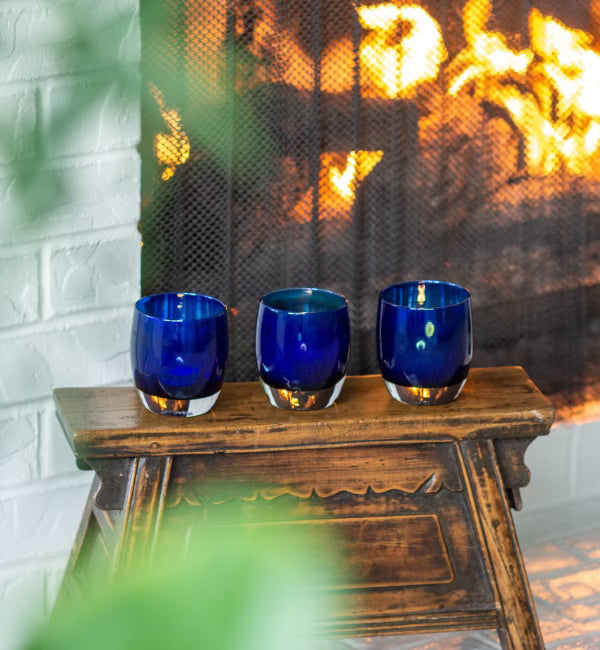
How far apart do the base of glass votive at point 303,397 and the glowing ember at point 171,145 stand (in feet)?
1.21

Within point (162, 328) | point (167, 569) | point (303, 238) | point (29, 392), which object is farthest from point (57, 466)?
point (167, 569)

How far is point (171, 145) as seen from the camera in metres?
1.38

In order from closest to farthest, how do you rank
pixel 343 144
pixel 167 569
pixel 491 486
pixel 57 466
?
1. pixel 167 569
2. pixel 491 486
3. pixel 57 466
4. pixel 343 144

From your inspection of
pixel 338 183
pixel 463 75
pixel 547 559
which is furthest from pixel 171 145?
pixel 547 559

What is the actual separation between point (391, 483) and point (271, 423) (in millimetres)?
173

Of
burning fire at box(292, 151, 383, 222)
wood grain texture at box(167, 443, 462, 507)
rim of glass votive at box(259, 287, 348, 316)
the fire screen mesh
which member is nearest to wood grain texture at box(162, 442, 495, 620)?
wood grain texture at box(167, 443, 462, 507)

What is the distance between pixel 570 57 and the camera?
64.3 inches

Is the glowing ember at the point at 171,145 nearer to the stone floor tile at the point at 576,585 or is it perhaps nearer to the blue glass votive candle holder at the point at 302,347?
the blue glass votive candle holder at the point at 302,347

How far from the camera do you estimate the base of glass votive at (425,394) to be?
4.03 ft

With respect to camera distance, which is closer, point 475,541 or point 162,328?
point 162,328

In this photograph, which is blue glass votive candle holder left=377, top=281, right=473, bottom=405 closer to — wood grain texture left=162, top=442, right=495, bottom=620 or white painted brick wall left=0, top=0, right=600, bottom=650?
wood grain texture left=162, top=442, right=495, bottom=620

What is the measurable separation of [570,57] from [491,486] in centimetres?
80

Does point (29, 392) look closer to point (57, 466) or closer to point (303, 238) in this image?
point (57, 466)

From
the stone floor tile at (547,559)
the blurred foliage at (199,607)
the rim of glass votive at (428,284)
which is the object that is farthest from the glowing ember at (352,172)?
the blurred foliage at (199,607)
